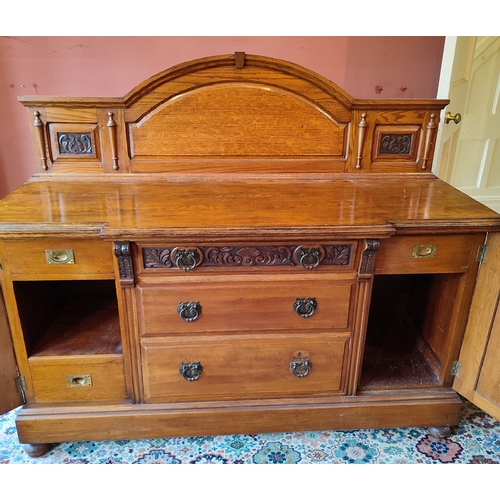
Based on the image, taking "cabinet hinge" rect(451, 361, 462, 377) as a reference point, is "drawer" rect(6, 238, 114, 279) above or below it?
above

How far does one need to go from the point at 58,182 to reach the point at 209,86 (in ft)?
2.23

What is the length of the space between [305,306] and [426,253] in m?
0.42

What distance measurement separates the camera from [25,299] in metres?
1.26

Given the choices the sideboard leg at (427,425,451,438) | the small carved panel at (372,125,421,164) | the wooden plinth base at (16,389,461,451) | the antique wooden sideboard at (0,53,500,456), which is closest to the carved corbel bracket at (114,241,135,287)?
the antique wooden sideboard at (0,53,500,456)

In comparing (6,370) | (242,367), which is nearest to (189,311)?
(242,367)

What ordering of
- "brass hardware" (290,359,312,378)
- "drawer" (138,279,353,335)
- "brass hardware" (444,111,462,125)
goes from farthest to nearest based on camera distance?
"brass hardware" (444,111,462,125), "brass hardware" (290,359,312,378), "drawer" (138,279,353,335)

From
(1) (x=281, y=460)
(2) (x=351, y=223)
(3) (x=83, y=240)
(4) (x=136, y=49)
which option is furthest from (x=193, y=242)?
(4) (x=136, y=49)

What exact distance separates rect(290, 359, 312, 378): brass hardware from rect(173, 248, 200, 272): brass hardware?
18.8 inches

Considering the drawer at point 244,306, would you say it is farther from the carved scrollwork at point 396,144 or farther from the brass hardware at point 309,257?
the carved scrollwork at point 396,144

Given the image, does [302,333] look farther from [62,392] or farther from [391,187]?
[62,392]

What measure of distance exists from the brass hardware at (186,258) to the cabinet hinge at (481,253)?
886 millimetres

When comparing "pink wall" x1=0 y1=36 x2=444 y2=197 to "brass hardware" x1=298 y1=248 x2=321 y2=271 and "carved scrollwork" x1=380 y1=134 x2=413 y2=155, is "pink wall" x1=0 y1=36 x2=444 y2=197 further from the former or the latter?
"brass hardware" x1=298 y1=248 x2=321 y2=271

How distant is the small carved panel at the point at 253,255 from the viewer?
115cm

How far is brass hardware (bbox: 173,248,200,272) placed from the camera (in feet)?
3.75
